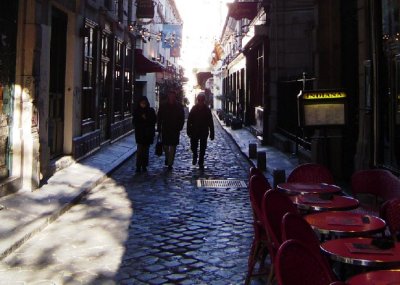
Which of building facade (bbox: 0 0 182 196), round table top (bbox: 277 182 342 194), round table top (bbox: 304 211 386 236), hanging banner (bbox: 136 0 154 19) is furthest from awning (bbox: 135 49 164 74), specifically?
round table top (bbox: 304 211 386 236)

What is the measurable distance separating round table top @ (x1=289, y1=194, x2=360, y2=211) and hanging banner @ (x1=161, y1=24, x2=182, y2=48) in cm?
2491

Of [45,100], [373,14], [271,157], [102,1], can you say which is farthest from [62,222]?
[102,1]

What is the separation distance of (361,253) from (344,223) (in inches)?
30.1

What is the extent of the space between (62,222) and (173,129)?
539 cm

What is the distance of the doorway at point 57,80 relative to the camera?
37.8 feet

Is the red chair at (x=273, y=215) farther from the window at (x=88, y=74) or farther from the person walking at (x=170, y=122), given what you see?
the window at (x=88, y=74)

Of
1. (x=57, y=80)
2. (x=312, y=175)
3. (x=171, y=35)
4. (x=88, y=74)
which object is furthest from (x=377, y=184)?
(x=171, y=35)

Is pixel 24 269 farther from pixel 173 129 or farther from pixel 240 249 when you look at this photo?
pixel 173 129

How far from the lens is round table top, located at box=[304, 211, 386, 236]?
3.68 m

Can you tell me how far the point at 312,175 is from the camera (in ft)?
19.9

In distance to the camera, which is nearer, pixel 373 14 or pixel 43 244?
pixel 43 244

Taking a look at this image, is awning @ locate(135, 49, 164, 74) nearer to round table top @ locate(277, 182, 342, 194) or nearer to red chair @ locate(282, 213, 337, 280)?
round table top @ locate(277, 182, 342, 194)

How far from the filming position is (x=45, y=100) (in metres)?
9.91

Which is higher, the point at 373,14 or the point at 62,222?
the point at 373,14
